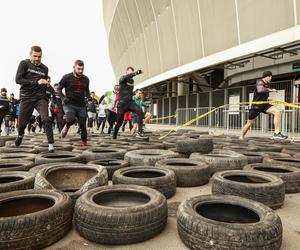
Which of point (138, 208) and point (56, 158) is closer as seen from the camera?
point (138, 208)

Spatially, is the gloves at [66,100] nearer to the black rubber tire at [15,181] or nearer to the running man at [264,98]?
the black rubber tire at [15,181]

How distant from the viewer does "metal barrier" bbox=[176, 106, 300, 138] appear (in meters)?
10.2

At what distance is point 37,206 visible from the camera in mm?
2230

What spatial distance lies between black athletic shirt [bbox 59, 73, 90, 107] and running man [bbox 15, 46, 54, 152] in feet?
2.40

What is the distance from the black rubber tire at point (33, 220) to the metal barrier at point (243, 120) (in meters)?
9.97

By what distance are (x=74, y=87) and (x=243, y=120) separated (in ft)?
30.1

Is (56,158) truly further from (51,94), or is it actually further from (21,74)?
(51,94)

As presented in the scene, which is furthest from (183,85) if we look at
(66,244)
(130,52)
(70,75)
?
(66,244)

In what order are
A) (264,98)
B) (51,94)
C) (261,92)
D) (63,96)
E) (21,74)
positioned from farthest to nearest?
(264,98)
(261,92)
(51,94)
(63,96)
(21,74)

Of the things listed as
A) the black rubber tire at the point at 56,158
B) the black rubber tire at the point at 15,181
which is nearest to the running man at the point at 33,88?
the black rubber tire at the point at 56,158

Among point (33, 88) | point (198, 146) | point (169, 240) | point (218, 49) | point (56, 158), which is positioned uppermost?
point (218, 49)

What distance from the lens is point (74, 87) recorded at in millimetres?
5879

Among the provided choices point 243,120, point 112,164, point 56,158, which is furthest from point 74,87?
point 243,120

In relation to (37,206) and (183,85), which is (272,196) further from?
(183,85)
